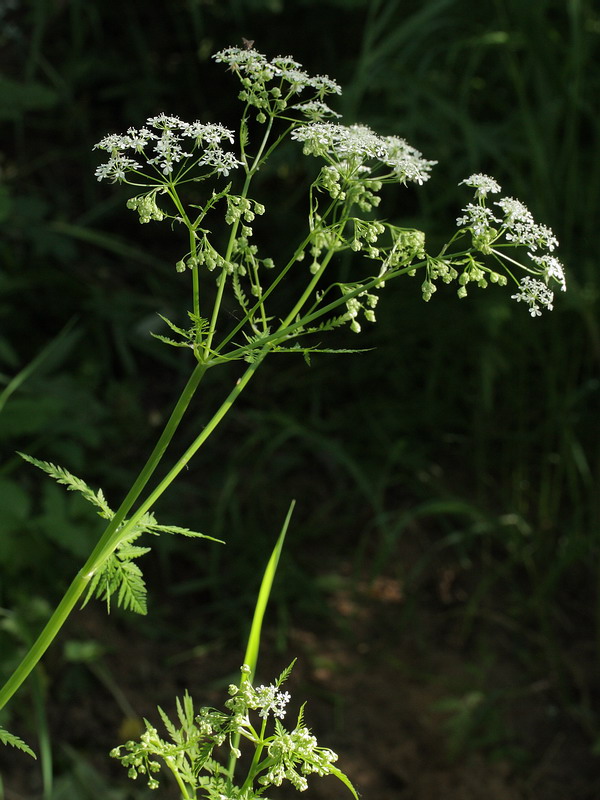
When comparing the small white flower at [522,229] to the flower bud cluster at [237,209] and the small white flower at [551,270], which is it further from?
the flower bud cluster at [237,209]

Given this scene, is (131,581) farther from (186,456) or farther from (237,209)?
(237,209)

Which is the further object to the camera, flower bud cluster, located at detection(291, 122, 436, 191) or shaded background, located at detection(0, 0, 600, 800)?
shaded background, located at detection(0, 0, 600, 800)

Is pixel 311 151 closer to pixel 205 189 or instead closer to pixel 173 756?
pixel 173 756

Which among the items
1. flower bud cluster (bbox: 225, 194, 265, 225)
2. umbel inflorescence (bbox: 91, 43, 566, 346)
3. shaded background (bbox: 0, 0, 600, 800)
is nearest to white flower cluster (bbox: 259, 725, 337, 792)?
umbel inflorescence (bbox: 91, 43, 566, 346)

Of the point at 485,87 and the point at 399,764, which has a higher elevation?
the point at 485,87

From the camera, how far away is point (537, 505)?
9.82 feet

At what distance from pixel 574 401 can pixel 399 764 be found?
1.11 m

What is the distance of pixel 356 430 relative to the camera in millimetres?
3062

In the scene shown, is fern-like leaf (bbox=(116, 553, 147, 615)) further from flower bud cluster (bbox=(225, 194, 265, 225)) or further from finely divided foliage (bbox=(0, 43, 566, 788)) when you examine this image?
flower bud cluster (bbox=(225, 194, 265, 225))

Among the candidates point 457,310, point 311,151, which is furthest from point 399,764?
point 311,151

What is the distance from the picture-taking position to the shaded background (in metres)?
2.50

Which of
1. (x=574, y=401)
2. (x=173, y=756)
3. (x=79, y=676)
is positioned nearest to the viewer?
(x=173, y=756)

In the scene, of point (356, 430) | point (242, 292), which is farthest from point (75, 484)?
point (356, 430)

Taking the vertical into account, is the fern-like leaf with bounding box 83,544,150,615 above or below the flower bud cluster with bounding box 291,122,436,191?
below
